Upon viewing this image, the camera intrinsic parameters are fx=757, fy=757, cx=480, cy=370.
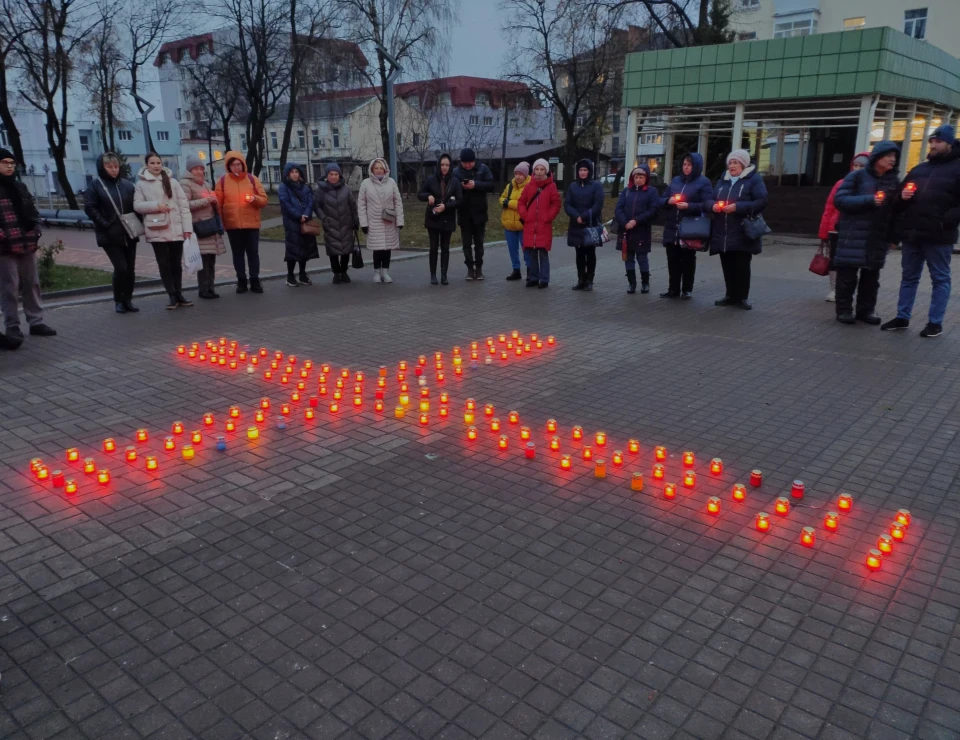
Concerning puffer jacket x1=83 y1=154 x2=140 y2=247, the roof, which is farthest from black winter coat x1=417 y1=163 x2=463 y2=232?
the roof

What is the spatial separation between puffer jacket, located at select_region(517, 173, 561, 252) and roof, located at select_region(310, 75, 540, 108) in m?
26.1

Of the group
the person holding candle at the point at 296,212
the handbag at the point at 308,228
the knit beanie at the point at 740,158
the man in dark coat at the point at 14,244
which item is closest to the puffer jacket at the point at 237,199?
the person holding candle at the point at 296,212

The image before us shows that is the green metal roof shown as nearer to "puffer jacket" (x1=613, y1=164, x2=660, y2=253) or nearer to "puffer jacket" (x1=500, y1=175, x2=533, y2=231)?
"puffer jacket" (x1=500, y1=175, x2=533, y2=231)

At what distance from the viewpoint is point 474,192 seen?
1258 cm

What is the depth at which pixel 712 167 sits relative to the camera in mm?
26891

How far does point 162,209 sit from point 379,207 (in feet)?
11.9

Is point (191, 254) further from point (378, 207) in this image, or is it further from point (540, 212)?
point (540, 212)

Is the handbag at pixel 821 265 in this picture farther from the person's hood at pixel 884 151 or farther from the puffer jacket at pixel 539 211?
the puffer jacket at pixel 539 211

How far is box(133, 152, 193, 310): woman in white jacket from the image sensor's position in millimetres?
9906

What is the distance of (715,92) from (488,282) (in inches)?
439

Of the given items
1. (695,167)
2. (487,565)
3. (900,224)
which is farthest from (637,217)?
(487,565)

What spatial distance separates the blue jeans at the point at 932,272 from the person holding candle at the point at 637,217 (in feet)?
11.2

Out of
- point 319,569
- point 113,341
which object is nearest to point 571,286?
point 113,341

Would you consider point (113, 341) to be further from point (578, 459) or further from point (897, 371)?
point (897, 371)
